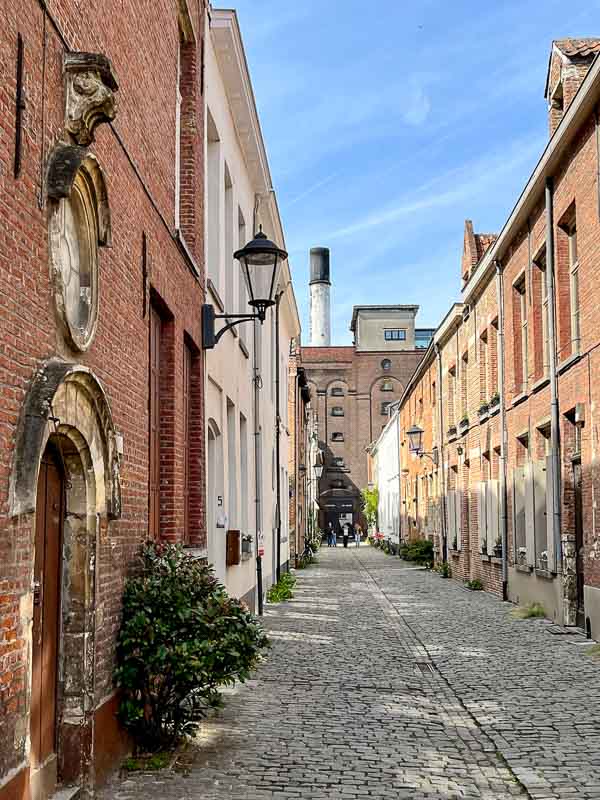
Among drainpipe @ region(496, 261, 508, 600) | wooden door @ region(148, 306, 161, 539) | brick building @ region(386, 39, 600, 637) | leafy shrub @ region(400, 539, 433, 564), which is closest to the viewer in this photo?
wooden door @ region(148, 306, 161, 539)

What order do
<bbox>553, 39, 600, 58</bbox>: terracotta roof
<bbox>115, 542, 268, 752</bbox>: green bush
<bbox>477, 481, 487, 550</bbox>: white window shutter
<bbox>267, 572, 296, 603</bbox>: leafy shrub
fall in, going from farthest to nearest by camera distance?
<bbox>477, 481, 487, 550</bbox>: white window shutter → <bbox>267, 572, 296, 603</bbox>: leafy shrub → <bbox>553, 39, 600, 58</bbox>: terracotta roof → <bbox>115, 542, 268, 752</bbox>: green bush

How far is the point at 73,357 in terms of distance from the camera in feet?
18.3

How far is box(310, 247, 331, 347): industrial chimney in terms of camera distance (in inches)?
2936

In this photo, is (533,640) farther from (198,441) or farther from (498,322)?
(498,322)

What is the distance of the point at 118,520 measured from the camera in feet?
22.0

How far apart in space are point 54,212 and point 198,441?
20.2ft

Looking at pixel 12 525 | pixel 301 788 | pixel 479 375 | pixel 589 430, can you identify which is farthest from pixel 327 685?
pixel 479 375

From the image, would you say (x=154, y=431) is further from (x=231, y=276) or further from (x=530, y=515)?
(x=530, y=515)

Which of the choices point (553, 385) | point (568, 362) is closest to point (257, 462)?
point (553, 385)

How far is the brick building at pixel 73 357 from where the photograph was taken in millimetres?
4508

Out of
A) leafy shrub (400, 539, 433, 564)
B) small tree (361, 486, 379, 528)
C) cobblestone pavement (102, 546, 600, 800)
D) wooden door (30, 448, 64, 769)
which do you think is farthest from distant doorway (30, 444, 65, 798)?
small tree (361, 486, 379, 528)

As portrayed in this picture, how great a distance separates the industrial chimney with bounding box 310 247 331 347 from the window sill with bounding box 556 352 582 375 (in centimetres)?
6004

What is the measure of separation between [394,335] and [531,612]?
65139 mm

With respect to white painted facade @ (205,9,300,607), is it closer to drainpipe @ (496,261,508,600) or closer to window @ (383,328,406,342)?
drainpipe @ (496,261,508,600)
